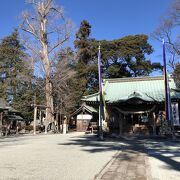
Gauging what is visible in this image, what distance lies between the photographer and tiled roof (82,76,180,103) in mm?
22547

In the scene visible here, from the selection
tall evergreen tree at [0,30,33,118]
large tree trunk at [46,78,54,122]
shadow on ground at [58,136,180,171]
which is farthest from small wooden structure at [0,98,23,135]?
shadow on ground at [58,136,180,171]

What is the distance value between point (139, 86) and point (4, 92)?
24531 mm

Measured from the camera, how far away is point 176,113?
73.9 ft

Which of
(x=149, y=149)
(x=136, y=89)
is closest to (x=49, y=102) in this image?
(x=136, y=89)

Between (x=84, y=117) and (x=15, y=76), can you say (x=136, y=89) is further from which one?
(x=15, y=76)

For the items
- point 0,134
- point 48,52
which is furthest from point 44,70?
point 0,134

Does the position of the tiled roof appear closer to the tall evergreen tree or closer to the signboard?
the signboard

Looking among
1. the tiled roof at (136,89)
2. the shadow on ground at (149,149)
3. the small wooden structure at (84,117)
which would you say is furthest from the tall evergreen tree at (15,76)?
the shadow on ground at (149,149)

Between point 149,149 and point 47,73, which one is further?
point 47,73

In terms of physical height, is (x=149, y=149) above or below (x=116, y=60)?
below

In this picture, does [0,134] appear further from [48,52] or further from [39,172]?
[39,172]

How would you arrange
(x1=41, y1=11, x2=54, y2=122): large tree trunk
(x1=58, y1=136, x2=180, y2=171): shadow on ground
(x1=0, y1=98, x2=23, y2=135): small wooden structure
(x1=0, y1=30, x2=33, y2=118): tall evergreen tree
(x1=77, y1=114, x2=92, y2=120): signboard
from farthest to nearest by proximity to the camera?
(x1=0, y1=30, x2=33, y2=118): tall evergreen tree → (x1=77, y1=114, x2=92, y2=120): signboard → (x1=41, y1=11, x2=54, y2=122): large tree trunk → (x1=0, y1=98, x2=23, y2=135): small wooden structure → (x1=58, y1=136, x2=180, y2=171): shadow on ground

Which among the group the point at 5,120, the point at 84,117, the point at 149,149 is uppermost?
the point at 84,117

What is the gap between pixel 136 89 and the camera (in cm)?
2594
